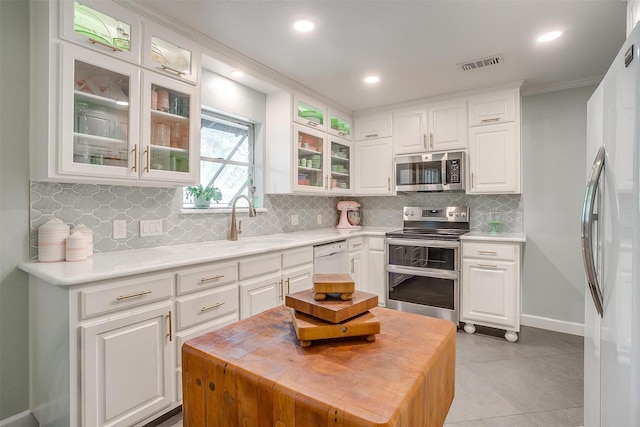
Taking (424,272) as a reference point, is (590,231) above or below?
above

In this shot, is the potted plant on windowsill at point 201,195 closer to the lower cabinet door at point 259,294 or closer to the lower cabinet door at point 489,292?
the lower cabinet door at point 259,294

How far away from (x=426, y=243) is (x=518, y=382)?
55.2 inches

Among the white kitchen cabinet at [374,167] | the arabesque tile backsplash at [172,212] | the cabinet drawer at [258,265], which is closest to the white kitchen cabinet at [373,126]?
the white kitchen cabinet at [374,167]

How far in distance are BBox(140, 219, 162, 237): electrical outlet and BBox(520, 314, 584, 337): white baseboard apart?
3.71 meters

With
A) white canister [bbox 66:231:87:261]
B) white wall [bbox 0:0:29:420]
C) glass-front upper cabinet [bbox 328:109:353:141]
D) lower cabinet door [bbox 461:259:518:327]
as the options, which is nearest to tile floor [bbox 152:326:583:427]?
lower cabinet door [bbox 461:259:518:327]

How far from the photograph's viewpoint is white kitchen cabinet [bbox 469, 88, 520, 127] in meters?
3.21

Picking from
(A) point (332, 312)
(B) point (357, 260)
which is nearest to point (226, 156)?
(B) point (357, 260)

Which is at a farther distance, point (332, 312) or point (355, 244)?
point (355, 244)

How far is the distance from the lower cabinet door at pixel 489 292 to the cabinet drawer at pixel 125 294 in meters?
2.72

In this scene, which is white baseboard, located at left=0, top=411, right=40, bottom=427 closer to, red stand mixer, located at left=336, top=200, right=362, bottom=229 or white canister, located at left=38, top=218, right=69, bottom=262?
white canister, located at left=38, top=218, right=69, bottom=262

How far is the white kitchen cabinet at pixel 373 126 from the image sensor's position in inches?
157

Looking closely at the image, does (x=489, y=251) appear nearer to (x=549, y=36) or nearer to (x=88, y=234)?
(x=549, y=36)

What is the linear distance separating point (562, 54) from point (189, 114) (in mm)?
3010

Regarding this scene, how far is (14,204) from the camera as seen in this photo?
1.76m
